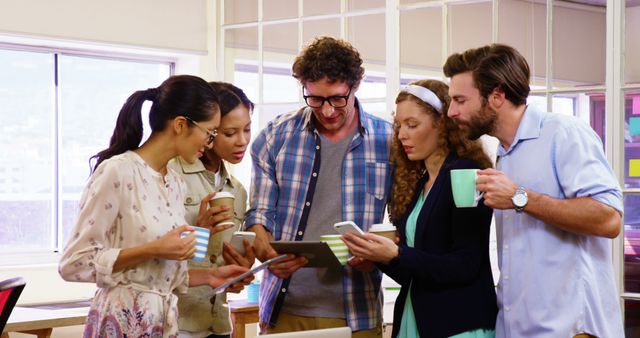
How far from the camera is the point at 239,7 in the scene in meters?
6.52

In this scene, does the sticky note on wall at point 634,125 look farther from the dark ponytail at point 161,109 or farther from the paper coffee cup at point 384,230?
the dark ponytail at point 161,109

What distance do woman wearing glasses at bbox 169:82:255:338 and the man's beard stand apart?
785 mm

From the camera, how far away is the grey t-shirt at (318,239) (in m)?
2.80

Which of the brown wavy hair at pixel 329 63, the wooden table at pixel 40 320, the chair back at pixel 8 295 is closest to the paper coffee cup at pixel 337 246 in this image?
the brown wavy hair at pixel 329 63

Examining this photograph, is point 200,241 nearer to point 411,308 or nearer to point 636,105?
point 411,308

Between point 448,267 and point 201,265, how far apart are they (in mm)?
851

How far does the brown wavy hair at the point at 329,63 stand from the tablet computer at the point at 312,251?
1.74 feet

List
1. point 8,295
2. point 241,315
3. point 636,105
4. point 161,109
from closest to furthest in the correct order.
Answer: point 161,109 < point 8,295 < point 636,105 < point 241,315

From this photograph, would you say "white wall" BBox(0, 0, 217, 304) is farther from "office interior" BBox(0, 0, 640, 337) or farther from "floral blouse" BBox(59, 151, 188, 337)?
"floral blouse" BBox(59, 151, 188, 337)

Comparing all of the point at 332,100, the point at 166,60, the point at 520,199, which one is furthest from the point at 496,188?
the point at 166,60

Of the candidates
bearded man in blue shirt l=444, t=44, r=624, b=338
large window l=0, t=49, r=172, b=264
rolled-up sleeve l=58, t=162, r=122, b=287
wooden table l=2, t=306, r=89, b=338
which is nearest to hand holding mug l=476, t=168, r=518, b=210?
bearded man in blue shirt l=444, t=44, r=624, b=338

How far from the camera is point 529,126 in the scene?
7.83ft

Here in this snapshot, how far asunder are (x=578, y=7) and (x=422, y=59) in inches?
57.3

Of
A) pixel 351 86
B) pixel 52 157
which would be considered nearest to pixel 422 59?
pixel 52 157
